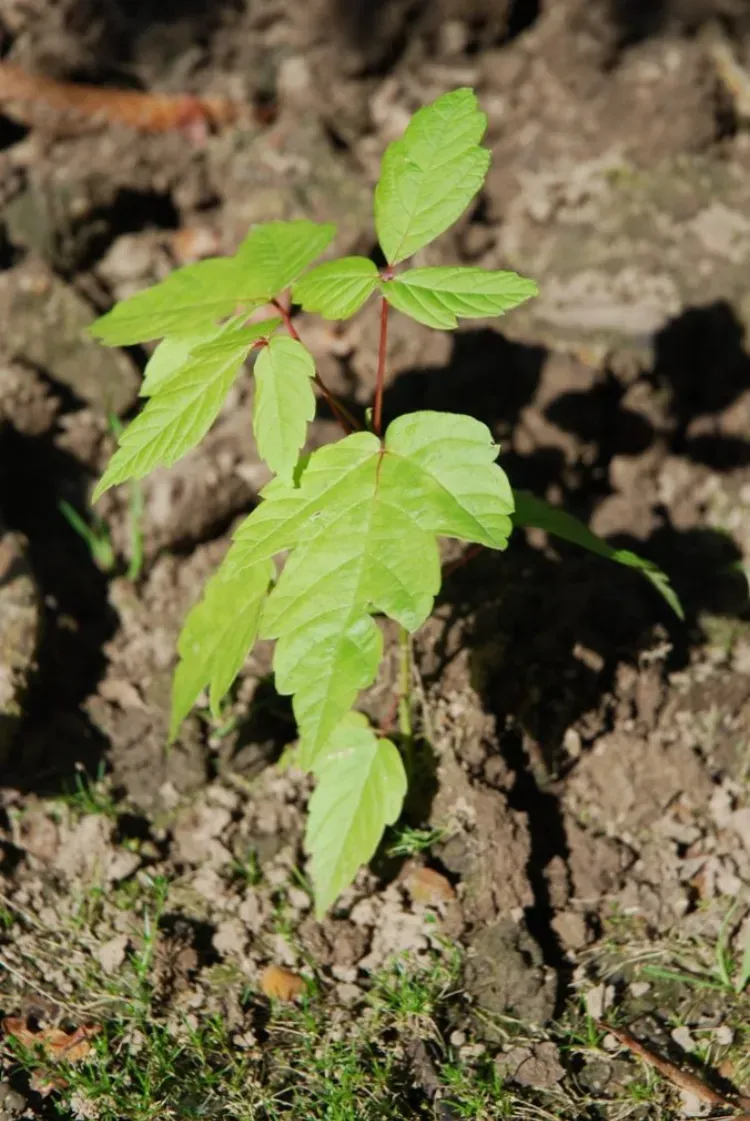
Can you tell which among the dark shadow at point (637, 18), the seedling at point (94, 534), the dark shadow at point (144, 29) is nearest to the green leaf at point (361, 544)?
the seedling at point (94, 534)

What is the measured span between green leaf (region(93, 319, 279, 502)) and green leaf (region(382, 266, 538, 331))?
0.22m

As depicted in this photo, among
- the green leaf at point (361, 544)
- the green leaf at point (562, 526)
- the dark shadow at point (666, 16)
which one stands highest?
the green leaf at point (361, 544)

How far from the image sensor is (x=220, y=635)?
2.09 m

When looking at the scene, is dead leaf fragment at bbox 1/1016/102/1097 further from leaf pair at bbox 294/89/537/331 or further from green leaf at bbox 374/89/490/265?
green leaf at bbox 374/89/490/265

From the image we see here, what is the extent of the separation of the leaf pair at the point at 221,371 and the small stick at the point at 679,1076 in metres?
1.20

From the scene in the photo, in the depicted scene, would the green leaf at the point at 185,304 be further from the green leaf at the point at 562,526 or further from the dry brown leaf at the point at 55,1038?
the dry brown leaf at the point at 55,1038

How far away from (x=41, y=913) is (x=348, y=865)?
688 mm

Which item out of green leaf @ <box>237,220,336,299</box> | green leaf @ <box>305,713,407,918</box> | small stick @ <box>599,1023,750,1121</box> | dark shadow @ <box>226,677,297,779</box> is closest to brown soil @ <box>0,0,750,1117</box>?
dark shadow @ <box>226,677,297,779</box>

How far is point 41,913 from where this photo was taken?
231 centimetres

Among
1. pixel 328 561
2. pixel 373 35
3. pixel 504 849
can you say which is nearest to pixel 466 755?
pixel 504 849

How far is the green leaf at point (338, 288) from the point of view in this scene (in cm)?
180

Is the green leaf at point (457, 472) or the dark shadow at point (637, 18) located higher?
the green leaf at point (457, 472)

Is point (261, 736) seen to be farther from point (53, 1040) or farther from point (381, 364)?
point (381, 364)

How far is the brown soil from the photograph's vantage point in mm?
2324
